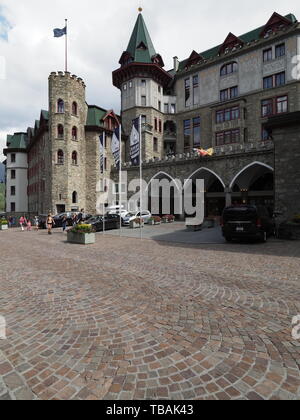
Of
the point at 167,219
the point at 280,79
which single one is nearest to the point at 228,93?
the point at 280,79

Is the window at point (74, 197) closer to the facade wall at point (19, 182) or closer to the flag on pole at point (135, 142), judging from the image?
the facade wall at point (19, 182)

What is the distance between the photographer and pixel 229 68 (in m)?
36.0

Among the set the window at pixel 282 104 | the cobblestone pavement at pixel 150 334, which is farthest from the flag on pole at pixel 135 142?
the window at pixel 282 104

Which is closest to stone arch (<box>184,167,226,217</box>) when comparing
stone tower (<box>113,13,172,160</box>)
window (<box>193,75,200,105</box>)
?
stone tower (<box>113,13,172,160</box>)

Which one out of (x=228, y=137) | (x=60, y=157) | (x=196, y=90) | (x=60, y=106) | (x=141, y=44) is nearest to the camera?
(x=60, y=157)

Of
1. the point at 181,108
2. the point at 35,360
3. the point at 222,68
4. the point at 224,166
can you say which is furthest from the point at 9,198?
the point at 35,360

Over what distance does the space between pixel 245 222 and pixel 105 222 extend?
42.3 ft

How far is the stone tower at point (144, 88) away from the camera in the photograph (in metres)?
38.9

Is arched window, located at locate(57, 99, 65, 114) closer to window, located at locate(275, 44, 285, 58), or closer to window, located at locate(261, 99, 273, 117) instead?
A: window, located at locate(261, 99, 273, 117)

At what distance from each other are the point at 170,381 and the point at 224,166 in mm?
27314

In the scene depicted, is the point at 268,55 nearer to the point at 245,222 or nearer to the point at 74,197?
the point at 245,222

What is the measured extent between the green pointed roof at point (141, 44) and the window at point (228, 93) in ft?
47.6

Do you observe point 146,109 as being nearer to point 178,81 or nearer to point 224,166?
point 178,81

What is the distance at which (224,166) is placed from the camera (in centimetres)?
2719
